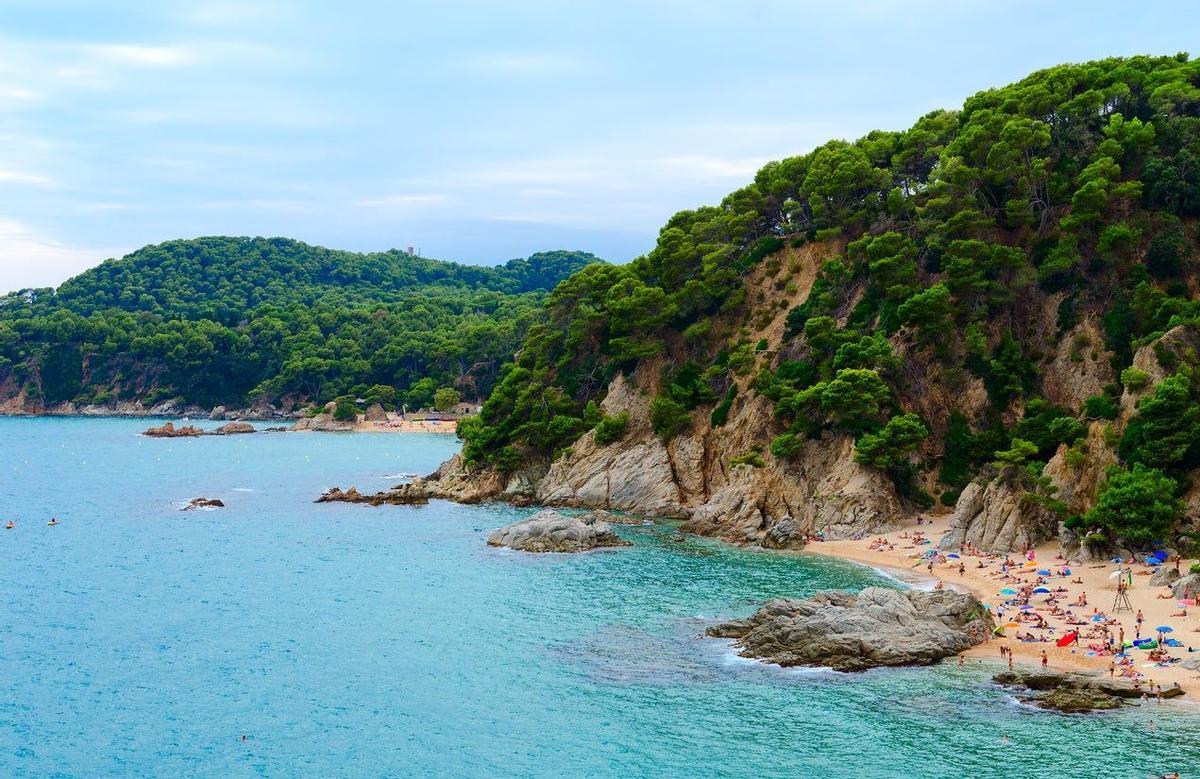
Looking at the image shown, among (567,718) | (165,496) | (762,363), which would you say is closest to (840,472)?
(762,363)

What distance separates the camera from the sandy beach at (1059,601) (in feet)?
142

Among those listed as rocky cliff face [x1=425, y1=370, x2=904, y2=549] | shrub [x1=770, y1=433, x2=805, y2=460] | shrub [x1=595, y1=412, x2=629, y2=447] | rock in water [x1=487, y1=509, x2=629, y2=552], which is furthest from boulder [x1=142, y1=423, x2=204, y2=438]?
shrub [x1=770, y1=433, x2=805, y2=460]

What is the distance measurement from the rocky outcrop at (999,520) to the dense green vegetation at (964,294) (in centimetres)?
133

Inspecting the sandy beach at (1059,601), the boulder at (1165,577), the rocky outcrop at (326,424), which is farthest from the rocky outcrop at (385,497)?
the rocky outcrop at (326,424)

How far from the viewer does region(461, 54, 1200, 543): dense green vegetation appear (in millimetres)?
71000

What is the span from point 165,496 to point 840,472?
65313 millimetres

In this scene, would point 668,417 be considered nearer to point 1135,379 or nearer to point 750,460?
point 750,460

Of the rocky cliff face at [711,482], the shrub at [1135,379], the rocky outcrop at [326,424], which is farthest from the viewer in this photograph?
the rocky outcrop at [326,424]

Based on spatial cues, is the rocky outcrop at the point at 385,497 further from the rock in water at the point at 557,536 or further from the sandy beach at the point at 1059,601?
the sandy beach at the point at 1059,601

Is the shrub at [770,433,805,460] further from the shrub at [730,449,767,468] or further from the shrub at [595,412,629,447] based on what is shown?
the shrub at [595,412,629,447]

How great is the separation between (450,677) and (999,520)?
126ft

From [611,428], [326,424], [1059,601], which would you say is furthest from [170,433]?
[1059,601]

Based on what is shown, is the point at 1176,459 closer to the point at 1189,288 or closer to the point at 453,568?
the point at 1189,288

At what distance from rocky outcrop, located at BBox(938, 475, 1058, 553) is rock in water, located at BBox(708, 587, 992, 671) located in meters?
15.7
